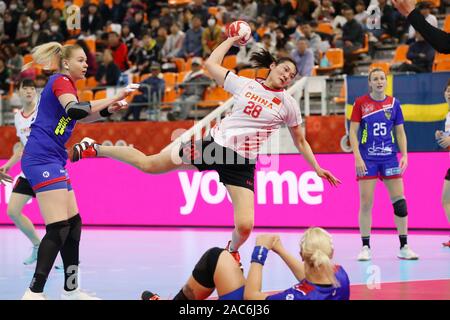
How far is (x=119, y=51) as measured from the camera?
21.1 m

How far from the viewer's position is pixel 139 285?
8.49 meters

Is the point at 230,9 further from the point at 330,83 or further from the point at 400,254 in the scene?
the point at 400,254

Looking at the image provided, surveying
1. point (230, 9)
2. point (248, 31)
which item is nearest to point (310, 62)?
point (230, 9)

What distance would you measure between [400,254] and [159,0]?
1477 centimetres

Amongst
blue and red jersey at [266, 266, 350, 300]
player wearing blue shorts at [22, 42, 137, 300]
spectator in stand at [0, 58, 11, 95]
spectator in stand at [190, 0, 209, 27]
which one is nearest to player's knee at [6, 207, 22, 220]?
player wearing blue shorts at [22, 42, 137, 300]

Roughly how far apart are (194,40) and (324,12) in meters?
3.11

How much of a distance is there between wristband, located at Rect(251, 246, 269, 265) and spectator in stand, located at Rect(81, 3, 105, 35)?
17908 millimetres

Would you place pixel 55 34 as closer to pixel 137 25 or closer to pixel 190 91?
pixel 137 25

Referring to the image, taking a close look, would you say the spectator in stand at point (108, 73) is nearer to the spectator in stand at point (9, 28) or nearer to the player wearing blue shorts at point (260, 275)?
the spectator in stand at point (9, 28)

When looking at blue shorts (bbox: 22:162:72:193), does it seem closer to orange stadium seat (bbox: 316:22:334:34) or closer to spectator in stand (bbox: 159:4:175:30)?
orange stadium seat (bbox: 316:22:334:34)

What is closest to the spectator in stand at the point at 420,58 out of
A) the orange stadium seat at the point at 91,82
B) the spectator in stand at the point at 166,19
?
the spectator in stand at the point at 166,19

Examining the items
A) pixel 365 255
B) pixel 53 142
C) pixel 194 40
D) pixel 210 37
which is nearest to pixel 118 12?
pixel 194 40

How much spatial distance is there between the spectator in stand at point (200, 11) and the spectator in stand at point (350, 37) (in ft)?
13.4

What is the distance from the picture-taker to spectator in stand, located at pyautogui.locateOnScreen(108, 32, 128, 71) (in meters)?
21.0
